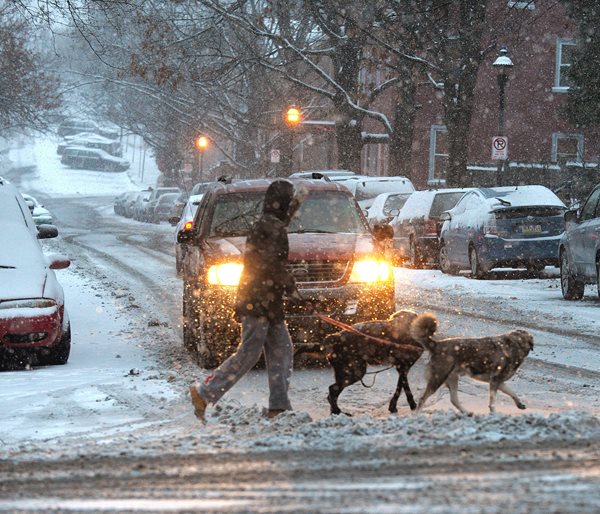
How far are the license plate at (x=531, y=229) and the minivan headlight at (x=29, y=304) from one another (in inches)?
471

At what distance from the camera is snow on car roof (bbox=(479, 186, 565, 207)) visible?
73.3 feet

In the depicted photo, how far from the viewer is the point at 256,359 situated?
8.62m

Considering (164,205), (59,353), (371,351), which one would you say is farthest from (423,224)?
(164,205)

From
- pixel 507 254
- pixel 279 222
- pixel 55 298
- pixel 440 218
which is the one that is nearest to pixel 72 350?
pixel 55 298

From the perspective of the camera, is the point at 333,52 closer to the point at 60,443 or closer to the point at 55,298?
the point at 55,298

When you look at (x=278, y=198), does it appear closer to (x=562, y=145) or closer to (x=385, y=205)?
(x=385, y=205)

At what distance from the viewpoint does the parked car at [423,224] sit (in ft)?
85.9

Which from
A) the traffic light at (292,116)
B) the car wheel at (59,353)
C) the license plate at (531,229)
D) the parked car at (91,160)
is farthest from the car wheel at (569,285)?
the parked car at (91,160)

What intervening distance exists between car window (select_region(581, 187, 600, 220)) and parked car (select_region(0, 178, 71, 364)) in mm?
7812

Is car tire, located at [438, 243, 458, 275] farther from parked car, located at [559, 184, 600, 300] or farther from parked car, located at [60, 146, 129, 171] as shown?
parked car, located at [60, 146, 129, 171]

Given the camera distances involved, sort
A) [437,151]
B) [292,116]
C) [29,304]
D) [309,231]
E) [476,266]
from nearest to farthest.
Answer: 1. [29,304]
2. [309,231]
3. [476,266]
4. [292,116]
5. [437,151]

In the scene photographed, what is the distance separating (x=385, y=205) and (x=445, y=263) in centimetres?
497

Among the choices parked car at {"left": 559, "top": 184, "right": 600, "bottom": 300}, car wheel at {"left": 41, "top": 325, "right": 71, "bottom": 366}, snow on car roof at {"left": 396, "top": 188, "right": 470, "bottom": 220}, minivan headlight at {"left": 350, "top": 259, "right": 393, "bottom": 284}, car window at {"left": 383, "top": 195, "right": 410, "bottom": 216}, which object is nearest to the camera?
minivan headlight at {"left": 350, "top": 259, "right": 393, "bottom": 284}

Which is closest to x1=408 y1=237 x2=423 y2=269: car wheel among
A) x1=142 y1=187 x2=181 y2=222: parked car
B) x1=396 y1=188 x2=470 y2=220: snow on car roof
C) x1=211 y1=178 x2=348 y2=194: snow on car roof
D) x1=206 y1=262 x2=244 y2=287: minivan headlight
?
x1=396 y1=188 x2=470 y2=220: snow on car roof
